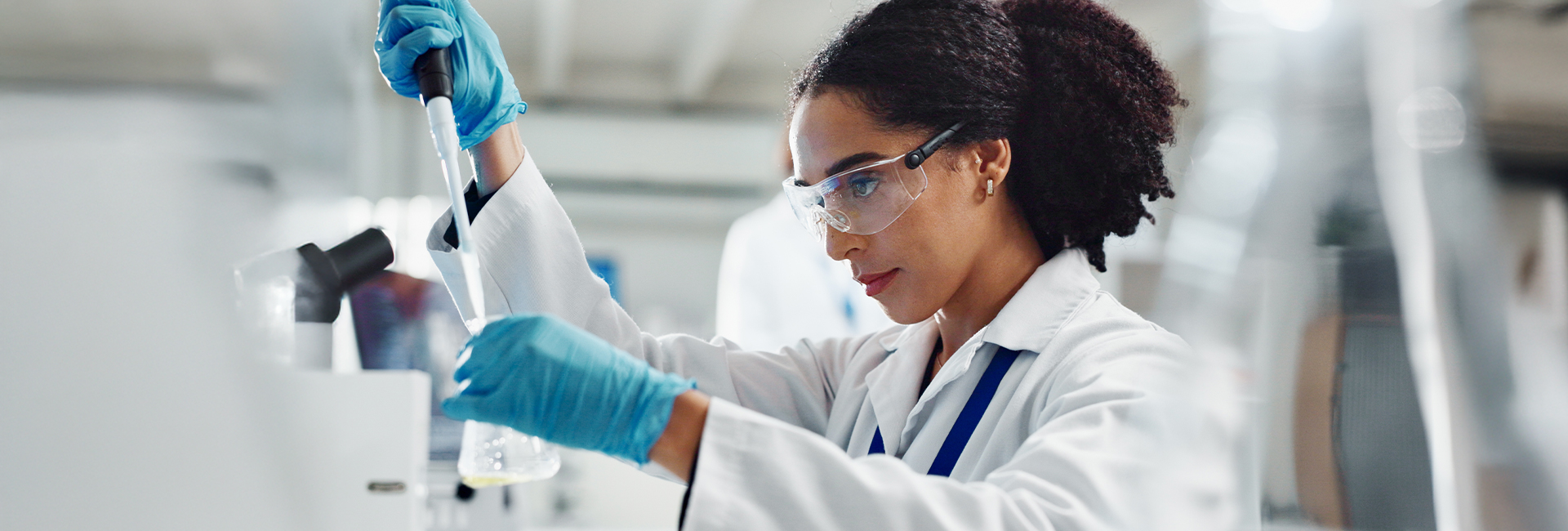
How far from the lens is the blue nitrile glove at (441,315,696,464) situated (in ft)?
2.25

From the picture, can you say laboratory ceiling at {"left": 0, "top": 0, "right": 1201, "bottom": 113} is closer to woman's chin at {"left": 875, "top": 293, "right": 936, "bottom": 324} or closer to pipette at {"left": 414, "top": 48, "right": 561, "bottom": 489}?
pipette at {"left": 414, "top": 48, "right": 561, "bottom": 489}

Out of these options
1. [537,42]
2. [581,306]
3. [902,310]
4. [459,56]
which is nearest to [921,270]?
[902,310]

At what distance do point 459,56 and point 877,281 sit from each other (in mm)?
505

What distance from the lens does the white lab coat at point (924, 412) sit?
1.71 ft

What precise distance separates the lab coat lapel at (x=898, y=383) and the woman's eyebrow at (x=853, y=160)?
0.88ft

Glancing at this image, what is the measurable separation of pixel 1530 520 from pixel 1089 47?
2.62 feet

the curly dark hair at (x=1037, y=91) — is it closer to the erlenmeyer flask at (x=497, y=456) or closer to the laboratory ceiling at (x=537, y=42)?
the laboratory ceiling at (x=537, y=42)

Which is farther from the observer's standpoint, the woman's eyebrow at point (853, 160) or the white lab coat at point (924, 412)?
the woman's eyebrow at point (853, 160)

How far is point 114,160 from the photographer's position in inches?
16.6

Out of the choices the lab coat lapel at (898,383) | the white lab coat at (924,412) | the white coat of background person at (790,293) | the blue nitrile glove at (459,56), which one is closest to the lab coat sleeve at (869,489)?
the white lab coat at (924,412)

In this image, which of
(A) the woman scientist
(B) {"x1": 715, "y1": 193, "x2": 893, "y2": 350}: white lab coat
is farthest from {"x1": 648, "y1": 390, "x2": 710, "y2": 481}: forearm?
(B) {"x1": 715, "y1": 193, "x2": 893, "y2": 350}: white lab coat

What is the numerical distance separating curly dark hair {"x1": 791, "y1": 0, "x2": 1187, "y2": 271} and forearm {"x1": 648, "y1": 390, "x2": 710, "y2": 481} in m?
0.44

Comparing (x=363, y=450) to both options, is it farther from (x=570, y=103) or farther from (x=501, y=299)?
(x=570, y=103)

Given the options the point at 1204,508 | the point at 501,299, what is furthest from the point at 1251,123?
the point at 501,299
